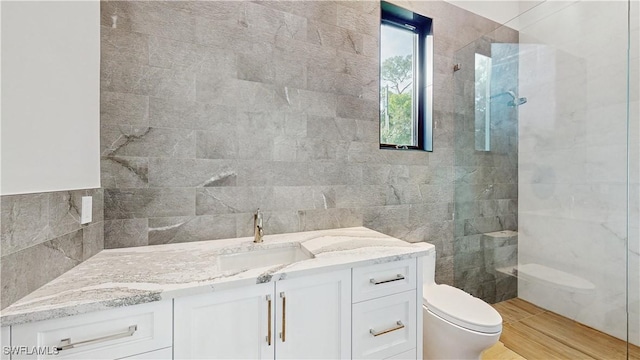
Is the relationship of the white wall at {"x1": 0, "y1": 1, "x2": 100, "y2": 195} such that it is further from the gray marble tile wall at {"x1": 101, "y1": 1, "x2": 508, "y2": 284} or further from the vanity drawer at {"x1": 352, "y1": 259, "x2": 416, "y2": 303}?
the vanity drawer at {"x1": 352, "y1": 259, "x2": 416, "y2": 303}

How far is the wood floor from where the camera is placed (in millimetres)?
1705

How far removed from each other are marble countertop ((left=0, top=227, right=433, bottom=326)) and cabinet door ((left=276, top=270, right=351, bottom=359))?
6cm

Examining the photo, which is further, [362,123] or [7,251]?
[362,123]

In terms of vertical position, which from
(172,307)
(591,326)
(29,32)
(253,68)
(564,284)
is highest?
(253,68)

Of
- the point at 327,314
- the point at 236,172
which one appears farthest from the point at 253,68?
the point at 327,314

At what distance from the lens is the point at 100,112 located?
1.25 m

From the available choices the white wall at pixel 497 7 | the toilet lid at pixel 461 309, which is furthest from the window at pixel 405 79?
the toilet lid at pixel 461 309

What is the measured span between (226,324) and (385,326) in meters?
0.72

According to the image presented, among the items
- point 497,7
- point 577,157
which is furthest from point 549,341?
point 497,7

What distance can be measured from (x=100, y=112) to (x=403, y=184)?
6.24 feet

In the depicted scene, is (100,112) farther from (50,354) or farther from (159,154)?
(50,354)

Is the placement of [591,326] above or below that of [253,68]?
below

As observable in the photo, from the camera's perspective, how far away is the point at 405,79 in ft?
6.93

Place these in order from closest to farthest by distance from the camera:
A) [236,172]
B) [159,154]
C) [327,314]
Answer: [327,314]
[159,154]
[236,172]
